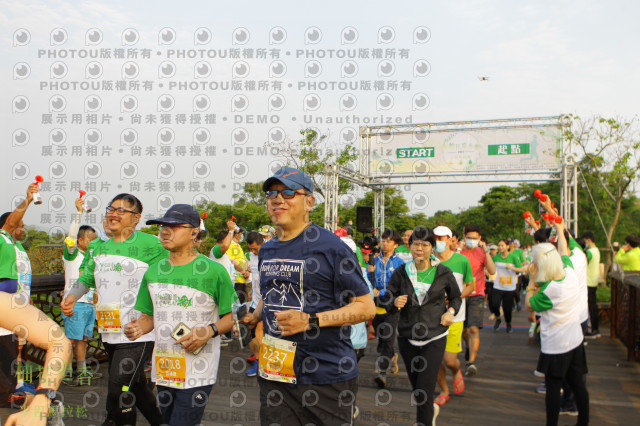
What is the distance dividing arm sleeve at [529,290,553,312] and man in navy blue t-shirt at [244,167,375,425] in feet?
7.96

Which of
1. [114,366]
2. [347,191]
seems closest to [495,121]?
[347,191]

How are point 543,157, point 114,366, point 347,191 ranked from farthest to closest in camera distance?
point 347,191 → point 543,157 → point 114,366

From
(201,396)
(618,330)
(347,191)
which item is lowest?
(618,330)

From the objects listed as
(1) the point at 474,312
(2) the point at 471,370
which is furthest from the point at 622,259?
(2) the point at 471,370

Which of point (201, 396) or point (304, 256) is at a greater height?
point (304, 256)

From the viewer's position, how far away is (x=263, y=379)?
9.39 feet

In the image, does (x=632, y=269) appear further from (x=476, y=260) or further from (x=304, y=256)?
(x=304, y=256)

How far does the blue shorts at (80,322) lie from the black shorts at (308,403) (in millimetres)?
4931

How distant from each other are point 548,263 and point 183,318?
3015 millimetres

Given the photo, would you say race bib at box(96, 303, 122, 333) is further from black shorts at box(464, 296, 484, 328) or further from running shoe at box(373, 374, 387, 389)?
black shorts at box(464, 296, 484, 328)

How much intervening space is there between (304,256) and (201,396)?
130 centimetres

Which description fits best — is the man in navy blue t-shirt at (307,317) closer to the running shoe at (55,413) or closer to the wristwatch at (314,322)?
the wristwatch at (314,322)

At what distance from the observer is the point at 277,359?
2771mm

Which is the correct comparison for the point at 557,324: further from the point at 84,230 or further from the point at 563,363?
the point at 84,230
